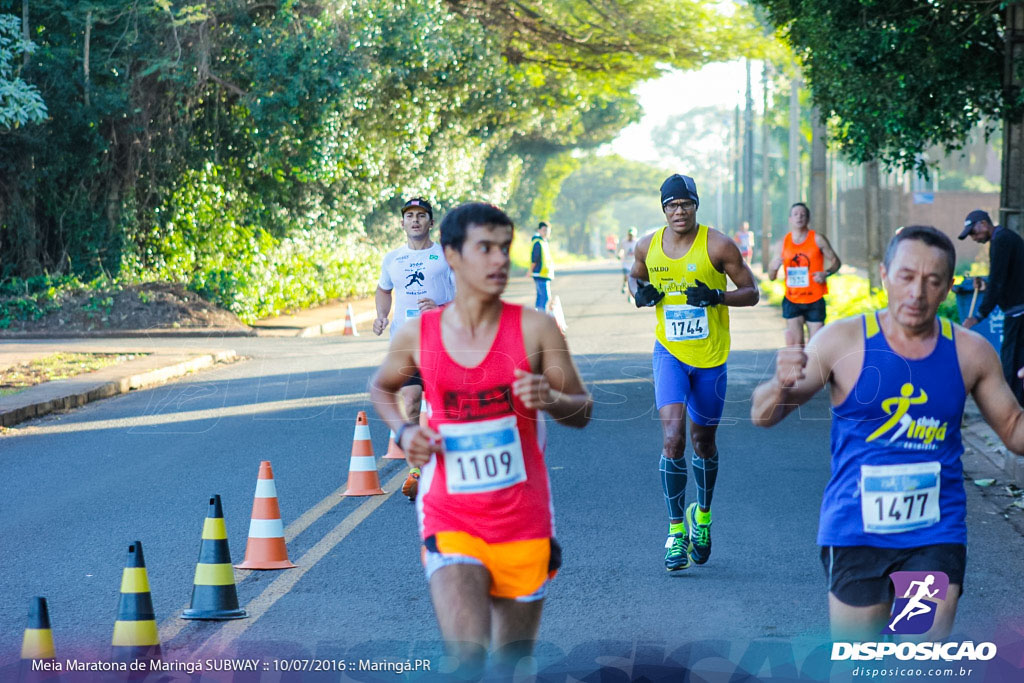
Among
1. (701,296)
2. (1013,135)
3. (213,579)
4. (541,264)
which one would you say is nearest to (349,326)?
(541,264)

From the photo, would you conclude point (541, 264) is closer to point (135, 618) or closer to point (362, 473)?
point (362, 473)

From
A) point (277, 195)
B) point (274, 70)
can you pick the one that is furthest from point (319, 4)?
point (277, 195)

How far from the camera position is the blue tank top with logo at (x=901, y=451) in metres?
3.96

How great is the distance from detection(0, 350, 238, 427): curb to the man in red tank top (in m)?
10.4

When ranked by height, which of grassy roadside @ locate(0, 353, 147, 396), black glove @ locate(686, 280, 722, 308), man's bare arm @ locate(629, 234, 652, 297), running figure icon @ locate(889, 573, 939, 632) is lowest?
grassy roadside @ locate(0, 353, 147, 396)

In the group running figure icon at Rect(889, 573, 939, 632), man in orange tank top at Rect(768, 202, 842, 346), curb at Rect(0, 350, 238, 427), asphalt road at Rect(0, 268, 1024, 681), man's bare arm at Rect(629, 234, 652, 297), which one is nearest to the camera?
running figure icon at Rect(889, 573, 939, 632)

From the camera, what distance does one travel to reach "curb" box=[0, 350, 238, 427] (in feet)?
45.3

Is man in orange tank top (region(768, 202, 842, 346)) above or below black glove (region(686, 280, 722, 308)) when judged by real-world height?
below

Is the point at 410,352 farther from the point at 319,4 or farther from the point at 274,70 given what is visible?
the point at 319,4

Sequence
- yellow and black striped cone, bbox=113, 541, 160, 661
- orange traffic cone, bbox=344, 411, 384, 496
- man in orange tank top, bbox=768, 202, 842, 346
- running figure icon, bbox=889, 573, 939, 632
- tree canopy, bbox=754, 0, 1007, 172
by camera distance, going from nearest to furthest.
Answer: running figure icon, bbox=889, 573, 939, 632 < yellow and black striped cone, bbox=113, 541, 160, 661 < orange traffic cone, bbox=344, 411, 384, 496 < tree canopy, bbox=754, 0, 1007, 172 < man in orange tank top, bbox=768, 202, 842, 346

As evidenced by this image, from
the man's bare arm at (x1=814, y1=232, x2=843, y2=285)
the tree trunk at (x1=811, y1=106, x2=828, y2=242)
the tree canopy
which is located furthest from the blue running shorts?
the tree trunk at (x1=811, y1=106, x2=828, y2=242)

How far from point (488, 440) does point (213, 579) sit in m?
2.51

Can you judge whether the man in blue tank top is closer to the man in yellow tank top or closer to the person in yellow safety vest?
the man in yellow tank top

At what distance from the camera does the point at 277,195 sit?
99.9 ft
